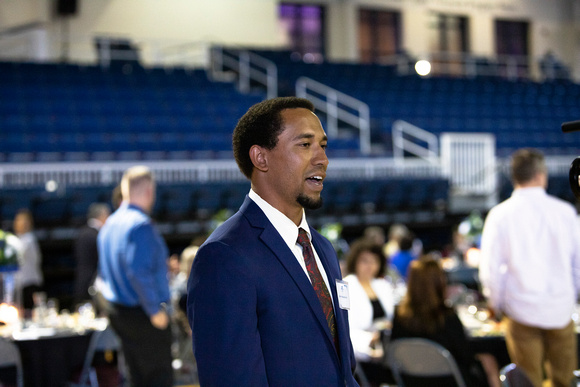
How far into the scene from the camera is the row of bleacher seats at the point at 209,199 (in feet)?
32.5

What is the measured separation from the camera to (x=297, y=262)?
66.5 inches

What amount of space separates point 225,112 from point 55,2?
5742 mm

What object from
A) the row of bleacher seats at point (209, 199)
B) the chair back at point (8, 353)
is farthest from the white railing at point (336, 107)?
the chair back at point (8, 353)

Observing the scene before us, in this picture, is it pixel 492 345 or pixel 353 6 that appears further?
pixel 353 6

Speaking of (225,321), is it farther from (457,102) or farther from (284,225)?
(457,102)

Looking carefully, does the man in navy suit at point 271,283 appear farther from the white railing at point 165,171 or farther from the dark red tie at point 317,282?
the white railing at point 165,171

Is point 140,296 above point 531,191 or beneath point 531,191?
beneath

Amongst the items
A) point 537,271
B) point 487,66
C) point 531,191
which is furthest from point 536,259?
point 487,66

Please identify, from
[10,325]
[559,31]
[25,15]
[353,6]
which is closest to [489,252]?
[10,325]

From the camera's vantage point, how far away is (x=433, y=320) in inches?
154

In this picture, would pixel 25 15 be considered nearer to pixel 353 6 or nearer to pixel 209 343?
pixel 353 6

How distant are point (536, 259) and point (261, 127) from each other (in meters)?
2.45

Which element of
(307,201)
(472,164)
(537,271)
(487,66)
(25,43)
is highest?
(25,43)

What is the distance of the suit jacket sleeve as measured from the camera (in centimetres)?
154
